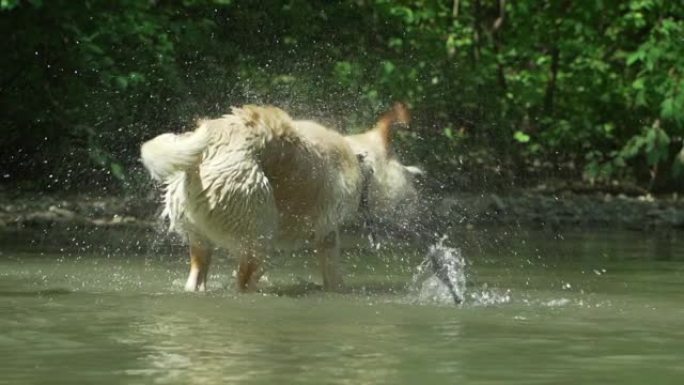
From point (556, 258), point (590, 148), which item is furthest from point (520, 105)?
point (556, 258)

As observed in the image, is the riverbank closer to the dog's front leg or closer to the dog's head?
the dog's head

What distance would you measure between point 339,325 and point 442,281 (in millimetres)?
1898

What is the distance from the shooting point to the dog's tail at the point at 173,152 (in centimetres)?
823

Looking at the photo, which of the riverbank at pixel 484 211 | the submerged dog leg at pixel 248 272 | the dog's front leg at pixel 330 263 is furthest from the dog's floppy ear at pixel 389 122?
the riverbank at pixel 484 211

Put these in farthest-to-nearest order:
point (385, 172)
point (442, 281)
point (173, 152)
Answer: point (385, 172) < point (442, 281) < point (173, 152)

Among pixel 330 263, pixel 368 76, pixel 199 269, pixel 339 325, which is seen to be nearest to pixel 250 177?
pixel 199 269

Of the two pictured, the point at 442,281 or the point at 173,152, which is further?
the point at 442,281

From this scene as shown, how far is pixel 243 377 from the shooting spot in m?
5.71

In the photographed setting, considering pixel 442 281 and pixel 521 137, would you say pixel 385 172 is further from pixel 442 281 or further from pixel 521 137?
pixel 521 137

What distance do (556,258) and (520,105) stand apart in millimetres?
7677

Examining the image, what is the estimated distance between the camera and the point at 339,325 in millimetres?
7445

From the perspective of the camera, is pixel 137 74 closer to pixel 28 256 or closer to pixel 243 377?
pixel 28 256

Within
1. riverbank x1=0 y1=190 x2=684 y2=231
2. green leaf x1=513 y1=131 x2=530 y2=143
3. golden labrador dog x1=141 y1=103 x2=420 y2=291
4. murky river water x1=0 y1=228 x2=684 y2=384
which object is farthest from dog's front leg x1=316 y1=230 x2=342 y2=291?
green leaf x1=513 y1=131 x2=530 y2=143

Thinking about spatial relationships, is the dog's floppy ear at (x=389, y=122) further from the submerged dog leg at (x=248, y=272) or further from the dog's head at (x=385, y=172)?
the submerged dog leg at (x=248, y=272)
